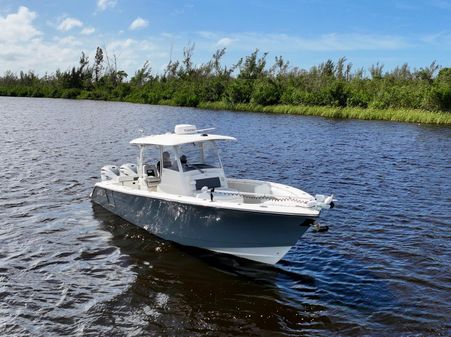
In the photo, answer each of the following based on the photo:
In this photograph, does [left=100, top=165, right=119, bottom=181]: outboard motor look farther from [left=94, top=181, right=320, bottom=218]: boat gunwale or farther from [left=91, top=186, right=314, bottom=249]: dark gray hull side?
[left=94, top=181, right=320, bottom=218]: boat gunwale

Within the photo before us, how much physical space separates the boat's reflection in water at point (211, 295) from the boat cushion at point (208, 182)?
1646 millimetres

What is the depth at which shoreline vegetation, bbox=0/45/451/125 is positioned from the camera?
166 ft

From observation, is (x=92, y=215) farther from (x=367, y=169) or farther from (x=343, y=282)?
(x=367, y=169)

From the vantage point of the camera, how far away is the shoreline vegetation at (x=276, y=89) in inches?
1994

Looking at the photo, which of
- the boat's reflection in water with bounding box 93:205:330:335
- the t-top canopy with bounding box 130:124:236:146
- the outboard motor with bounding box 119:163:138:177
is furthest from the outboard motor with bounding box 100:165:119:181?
the boat's reflection in water with bounding box 93:205:330:335

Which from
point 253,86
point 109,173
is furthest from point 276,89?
point 109,173

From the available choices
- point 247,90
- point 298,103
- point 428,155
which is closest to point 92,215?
point 428,155

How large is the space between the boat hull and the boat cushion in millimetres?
998

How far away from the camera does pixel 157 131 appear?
37.3 metres

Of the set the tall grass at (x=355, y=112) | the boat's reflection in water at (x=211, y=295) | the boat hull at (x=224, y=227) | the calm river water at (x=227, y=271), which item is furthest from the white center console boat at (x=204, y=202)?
the tall grass at (x=355, y=112)

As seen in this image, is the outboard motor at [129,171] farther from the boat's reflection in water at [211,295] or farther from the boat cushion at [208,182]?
the boat cushion at [208,182]

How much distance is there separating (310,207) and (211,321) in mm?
2952

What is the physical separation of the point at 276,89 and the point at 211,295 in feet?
192

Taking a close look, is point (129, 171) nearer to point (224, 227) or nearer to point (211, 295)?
point (224, 227)
